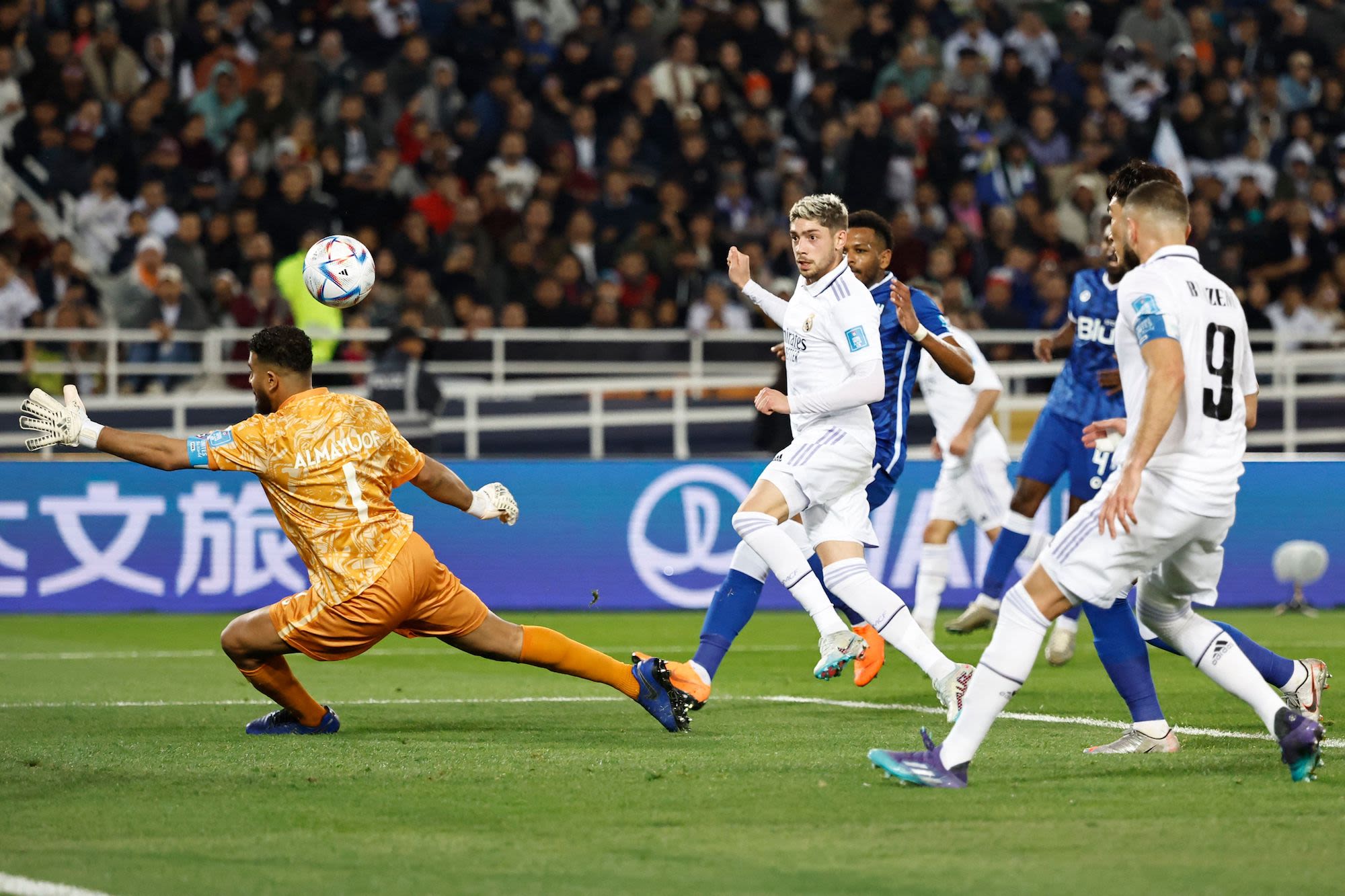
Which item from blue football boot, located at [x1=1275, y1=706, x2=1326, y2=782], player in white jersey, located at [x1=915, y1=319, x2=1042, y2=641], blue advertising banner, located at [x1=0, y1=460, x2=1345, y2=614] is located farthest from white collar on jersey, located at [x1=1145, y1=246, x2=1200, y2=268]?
blue advertising banner, located at [x1=0, y1=460, x2=1345, y2=614]

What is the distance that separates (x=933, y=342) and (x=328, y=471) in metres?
2.79

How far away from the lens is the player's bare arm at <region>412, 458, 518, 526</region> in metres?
7.27

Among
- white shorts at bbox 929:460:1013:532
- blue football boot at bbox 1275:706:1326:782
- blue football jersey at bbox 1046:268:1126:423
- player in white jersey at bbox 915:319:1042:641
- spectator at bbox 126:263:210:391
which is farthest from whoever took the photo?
spectator at bbox 126:263:210:391

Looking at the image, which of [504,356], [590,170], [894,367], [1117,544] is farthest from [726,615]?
[590,170]

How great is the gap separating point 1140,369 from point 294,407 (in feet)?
10.7

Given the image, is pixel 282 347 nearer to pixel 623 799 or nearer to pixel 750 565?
pixel 750 565

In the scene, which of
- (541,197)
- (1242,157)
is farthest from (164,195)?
(1242,157)

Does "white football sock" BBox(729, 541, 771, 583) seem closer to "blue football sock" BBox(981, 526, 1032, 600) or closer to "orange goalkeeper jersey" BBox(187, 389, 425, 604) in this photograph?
"orange goalkeeper jersey" BBox(187, 389, 425, 604)

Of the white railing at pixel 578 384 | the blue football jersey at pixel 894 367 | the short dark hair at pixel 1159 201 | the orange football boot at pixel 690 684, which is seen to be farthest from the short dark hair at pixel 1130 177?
the white railing at pixel 578 384

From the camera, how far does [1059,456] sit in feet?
32.3

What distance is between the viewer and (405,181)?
18.6 m

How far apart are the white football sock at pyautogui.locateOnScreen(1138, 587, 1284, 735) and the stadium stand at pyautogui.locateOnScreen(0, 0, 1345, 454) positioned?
31.1ft

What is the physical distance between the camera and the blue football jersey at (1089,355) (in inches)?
365

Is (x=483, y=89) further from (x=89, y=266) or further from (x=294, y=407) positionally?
(x=294, y=407)
